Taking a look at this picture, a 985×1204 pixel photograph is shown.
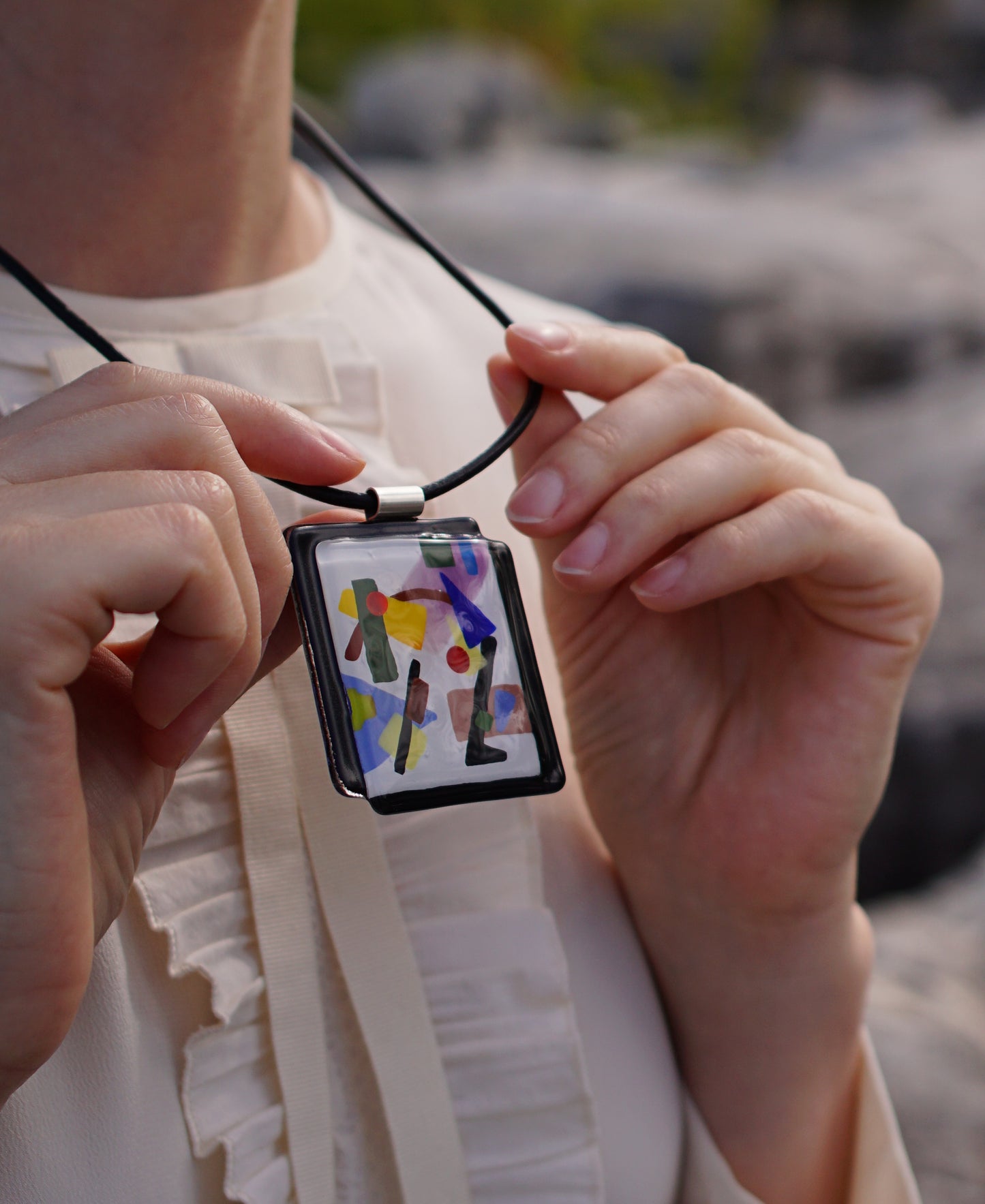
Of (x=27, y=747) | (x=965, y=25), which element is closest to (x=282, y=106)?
(x=27, y=747)

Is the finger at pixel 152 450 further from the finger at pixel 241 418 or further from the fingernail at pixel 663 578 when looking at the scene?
the fingernail at pixel 663 578

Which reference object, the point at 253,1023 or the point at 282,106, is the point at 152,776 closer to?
the point at 253,1023

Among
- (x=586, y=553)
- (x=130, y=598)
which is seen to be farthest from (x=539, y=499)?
(x=130, y=598)

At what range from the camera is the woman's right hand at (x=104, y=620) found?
0.37 meters

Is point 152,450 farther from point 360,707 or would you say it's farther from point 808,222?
point 808,222

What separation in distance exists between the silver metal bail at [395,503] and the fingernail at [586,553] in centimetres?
9

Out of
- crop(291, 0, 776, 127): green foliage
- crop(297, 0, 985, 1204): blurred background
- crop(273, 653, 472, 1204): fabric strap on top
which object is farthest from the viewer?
crop(291, 0, 776, 127): green foliage

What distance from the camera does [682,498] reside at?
60 cm

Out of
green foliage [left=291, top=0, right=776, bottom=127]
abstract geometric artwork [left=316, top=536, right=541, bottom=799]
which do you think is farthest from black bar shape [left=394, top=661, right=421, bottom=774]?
green foliage [left=291, top=0, right=776, bottom=127]

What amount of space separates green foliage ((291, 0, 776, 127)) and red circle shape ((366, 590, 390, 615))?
14.3ft

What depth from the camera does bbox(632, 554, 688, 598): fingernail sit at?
1.96ft

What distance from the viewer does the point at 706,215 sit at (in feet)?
10.7

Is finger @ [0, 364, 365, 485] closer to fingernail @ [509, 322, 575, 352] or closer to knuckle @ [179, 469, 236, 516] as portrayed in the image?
knuckle @ [179, 469, 236, 516]

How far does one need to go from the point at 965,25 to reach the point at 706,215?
4243mm
